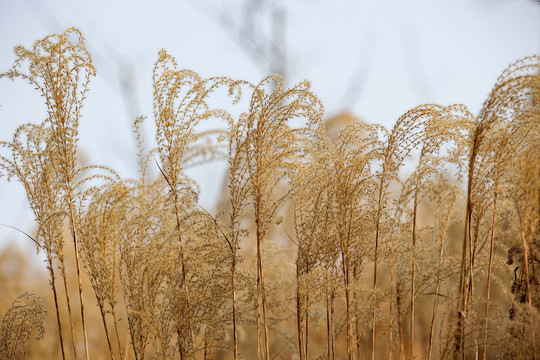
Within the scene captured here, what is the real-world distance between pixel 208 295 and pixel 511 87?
1666 millimetres

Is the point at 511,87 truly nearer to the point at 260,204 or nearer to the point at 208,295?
the point at 260,204

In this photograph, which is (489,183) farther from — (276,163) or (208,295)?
(208,295)

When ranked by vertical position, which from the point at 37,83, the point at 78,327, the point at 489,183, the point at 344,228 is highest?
the point at 37,83

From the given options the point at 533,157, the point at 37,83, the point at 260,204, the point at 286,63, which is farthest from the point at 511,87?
Result: the point at 286,63

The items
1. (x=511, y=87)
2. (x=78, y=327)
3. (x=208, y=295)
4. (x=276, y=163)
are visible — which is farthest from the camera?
(x=78, y=327)

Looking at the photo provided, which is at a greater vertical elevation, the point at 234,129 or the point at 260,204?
the point at 234,129

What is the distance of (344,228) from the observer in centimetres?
221

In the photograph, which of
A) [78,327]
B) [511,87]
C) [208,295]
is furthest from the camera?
[78,327]

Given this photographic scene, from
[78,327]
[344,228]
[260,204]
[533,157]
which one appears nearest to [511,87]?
[533,157]

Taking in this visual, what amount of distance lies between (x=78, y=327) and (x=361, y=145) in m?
3.71

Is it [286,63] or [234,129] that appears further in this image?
[286,63]

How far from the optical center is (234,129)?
221 centimetres

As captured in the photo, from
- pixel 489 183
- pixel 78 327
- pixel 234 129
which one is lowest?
pixel 78 327

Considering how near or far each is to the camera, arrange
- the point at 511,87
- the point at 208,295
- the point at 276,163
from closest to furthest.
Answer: the point at 511,87
the point at 276,163
the point at 208,295
